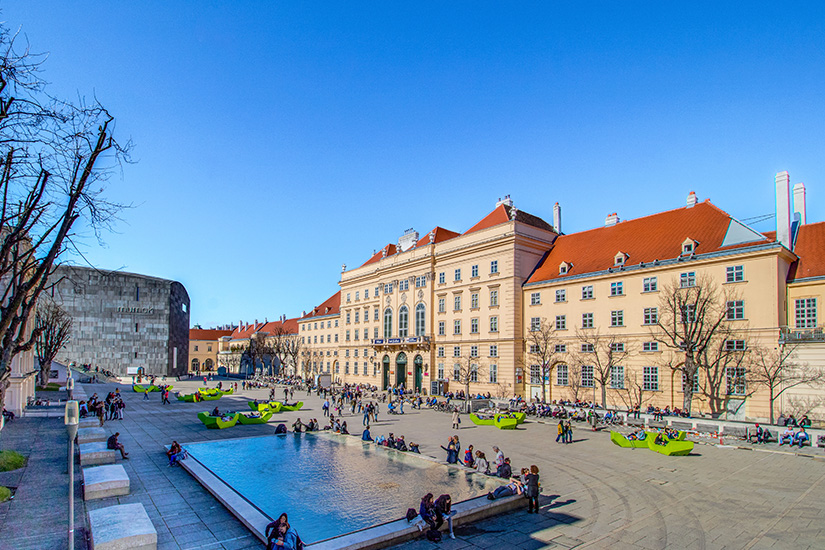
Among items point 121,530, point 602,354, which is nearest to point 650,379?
point 602,354

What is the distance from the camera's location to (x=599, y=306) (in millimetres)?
42312

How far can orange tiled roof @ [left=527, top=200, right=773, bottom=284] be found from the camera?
126ft

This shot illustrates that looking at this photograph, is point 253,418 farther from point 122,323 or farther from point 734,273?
point 122,323

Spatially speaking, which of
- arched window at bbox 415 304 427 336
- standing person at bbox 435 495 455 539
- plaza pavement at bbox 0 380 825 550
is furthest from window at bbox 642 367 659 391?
standing person at bbox 435 495 455 539

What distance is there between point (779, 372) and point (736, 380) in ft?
8.25

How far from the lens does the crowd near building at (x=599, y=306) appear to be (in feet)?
108

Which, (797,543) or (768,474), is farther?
(768,474)

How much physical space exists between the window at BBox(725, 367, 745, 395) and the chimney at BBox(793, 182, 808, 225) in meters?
13.6

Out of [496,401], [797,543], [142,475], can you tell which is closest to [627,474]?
[797,543]

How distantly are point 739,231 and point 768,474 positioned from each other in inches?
836

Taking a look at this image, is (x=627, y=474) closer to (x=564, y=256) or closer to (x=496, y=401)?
(x=496, y=401)

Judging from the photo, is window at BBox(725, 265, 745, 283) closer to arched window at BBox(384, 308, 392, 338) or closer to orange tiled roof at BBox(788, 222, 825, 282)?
orange tiled roof at BBox(788, 222, 825, 282)

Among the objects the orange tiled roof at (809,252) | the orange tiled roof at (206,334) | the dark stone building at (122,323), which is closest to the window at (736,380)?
the orange tiled roof at (809,252)

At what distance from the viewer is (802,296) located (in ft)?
107
